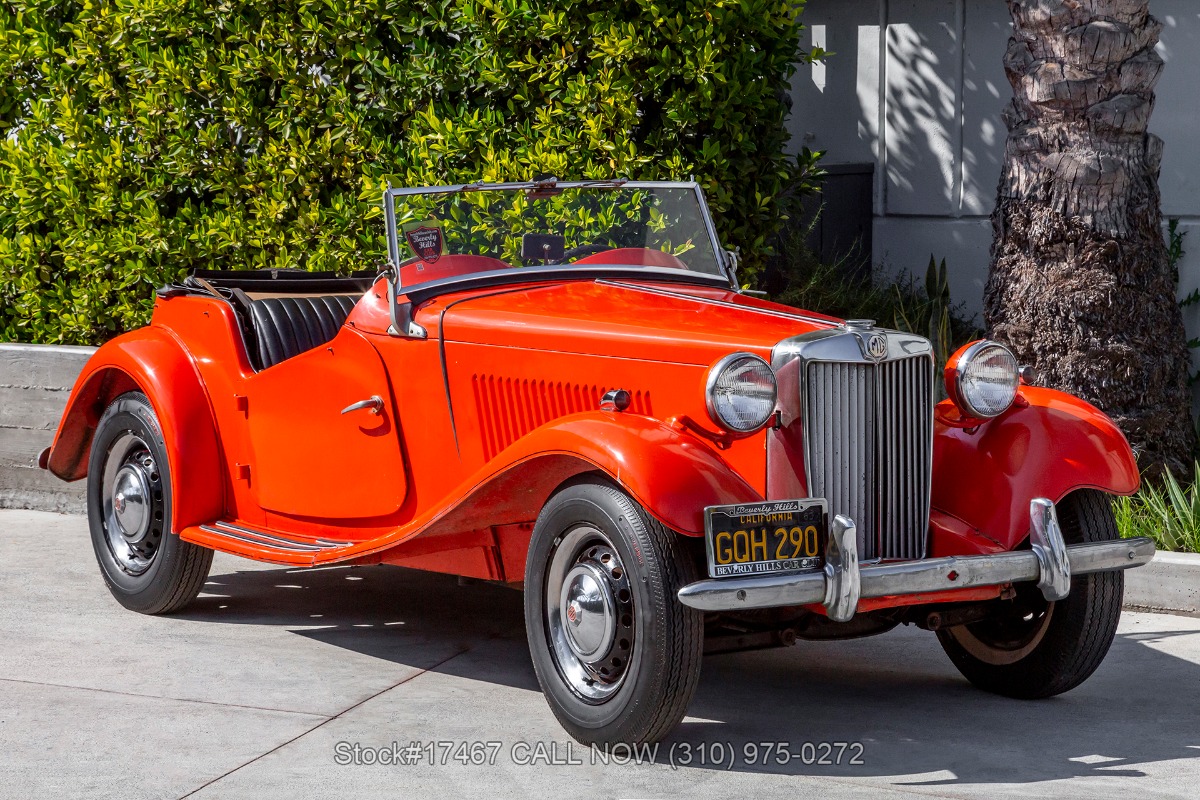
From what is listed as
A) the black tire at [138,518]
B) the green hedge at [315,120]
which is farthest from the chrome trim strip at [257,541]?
the green hedge at [315,120]

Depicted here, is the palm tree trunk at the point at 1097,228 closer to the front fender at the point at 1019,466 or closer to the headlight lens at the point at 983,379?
the front fender at the point at 1019,466

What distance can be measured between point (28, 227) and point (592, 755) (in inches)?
223

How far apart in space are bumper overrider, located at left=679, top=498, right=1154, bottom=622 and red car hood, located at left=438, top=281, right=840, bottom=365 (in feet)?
2.17

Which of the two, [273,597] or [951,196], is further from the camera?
[951,196]

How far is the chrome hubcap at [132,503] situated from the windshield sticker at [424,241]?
4.79 ft

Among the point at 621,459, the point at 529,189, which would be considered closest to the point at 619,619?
the point at 621,459

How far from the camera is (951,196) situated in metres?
8.91

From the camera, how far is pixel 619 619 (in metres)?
4.07

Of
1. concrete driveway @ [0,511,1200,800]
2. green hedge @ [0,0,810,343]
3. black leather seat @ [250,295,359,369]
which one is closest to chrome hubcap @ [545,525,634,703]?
concrete driveway @ [0,511,1200,800]

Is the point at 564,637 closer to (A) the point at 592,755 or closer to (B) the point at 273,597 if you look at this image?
(A) the point at 592,755

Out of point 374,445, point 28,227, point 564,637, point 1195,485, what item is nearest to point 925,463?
point 564,637

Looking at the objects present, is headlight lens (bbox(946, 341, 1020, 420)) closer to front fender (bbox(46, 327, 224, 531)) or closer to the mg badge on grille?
the mg badge on grille

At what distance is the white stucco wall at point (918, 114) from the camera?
28.7 ft

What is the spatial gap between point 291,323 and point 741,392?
248 centimetres
